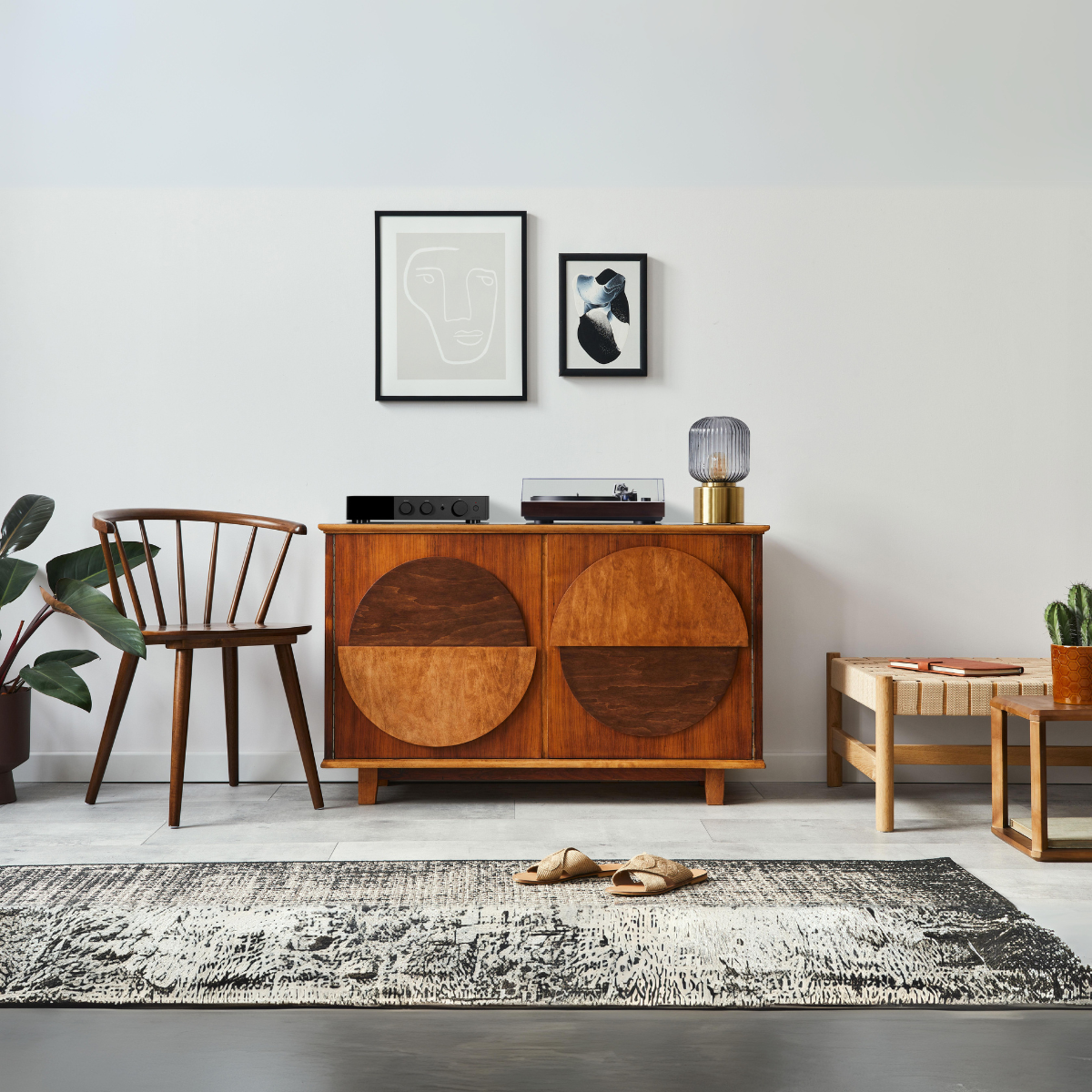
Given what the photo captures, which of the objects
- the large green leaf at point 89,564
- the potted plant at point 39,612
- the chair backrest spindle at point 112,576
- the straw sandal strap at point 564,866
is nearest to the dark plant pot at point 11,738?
the potted plant at point 39,612

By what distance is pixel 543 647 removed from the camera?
2.49m

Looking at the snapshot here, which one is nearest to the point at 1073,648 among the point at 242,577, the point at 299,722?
the point at 299,722

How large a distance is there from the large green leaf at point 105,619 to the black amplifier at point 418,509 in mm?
626

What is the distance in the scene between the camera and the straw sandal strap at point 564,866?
73.0 inches

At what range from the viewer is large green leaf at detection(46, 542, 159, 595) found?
261 cm

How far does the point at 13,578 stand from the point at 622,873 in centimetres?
184

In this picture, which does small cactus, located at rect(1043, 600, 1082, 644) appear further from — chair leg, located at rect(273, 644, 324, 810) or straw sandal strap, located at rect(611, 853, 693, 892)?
chair leg, located at rect(273, 644, 324, 810)

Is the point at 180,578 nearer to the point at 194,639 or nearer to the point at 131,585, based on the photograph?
the point at 131,585

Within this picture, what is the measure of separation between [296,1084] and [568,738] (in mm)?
1383

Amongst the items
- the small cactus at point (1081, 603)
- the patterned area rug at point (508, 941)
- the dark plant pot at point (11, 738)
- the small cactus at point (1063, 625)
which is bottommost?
the patterned area rug at point (508, 941)

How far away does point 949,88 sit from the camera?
284 centimetres

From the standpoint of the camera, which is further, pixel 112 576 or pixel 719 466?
pixel 719 466

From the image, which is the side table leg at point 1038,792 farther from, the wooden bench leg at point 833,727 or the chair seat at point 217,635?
the chair seat at point 217,635

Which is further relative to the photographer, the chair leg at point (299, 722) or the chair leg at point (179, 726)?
the chair leg at point (299, 722)
